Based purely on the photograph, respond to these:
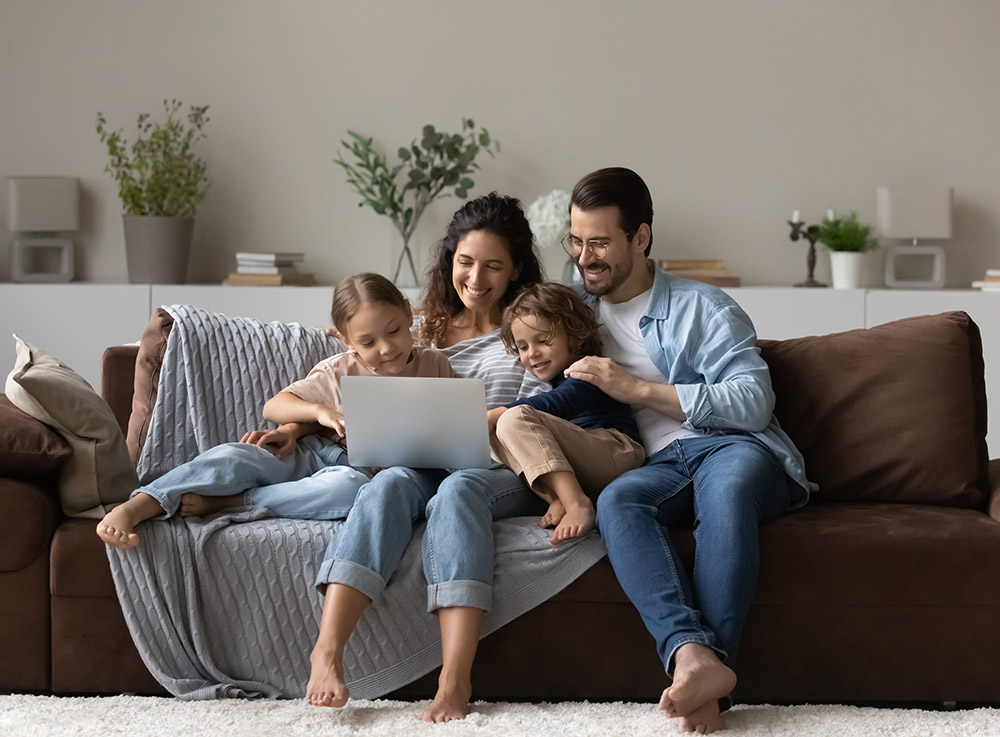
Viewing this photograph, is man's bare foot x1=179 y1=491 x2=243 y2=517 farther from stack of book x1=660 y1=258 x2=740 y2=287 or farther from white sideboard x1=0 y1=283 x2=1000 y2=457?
stack of book x1=660 y1=258 x2=740 y2=287

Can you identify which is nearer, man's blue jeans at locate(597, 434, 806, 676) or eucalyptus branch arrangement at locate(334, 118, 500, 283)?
man's blue jeans at locate(597, 434, 806, 676)

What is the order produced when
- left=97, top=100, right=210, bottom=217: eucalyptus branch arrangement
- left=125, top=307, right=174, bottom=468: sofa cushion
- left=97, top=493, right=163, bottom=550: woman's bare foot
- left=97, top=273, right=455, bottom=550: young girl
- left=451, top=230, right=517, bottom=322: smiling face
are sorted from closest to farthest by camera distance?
left=97, top=493, right=163, bottom=550: woman's bare foot → left=97, top=273, right=455, bottom=550: young girl → left=125, top=307, right=174, bottom=468: sofa cushion → left=451, top=230, right=517, bottom=322: smiling face → left=97, top=100, right=210, bottom=217: eucalyptus branch arrangement

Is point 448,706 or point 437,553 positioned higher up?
point 437,553

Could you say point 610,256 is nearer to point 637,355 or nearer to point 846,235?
point 637,355

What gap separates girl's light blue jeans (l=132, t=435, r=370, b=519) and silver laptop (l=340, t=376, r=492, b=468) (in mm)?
68

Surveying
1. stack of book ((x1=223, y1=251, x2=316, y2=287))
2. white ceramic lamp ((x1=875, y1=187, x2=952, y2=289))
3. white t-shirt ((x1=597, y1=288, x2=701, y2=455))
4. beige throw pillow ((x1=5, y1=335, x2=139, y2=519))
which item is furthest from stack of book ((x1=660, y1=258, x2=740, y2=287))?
beige throw pillow ((x1=5, y1=335, x2=139, y2=519))

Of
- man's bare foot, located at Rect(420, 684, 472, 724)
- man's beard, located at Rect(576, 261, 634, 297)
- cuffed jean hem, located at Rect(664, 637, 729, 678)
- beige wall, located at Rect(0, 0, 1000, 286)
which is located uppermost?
beige wall, located at Rect(0, 0, 1000, 286)

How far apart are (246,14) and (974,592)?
3.89 meters

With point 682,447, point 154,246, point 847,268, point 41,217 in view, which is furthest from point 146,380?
point 847,268

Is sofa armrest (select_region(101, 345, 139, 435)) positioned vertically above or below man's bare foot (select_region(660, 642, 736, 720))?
above

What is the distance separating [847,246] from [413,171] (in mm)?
1826

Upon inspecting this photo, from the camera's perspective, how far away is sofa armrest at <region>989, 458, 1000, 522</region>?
7.72 feet

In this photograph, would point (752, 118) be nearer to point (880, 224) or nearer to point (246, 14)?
point (880, 224)

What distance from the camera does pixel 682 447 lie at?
2.42 m
